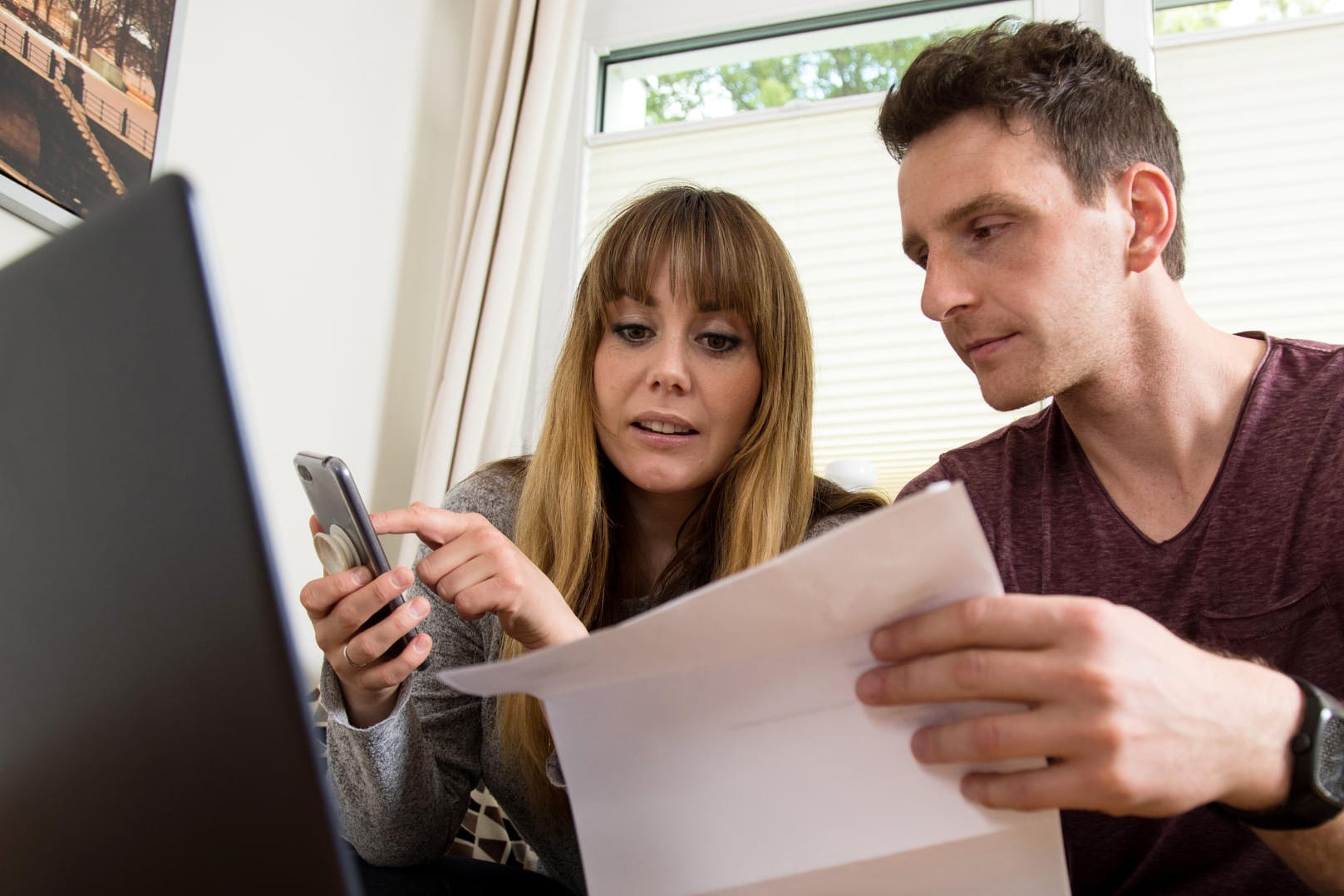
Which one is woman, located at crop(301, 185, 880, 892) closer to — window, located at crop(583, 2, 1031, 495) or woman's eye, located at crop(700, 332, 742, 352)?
woman's eye, located at crop(700, 332, 742, 352)

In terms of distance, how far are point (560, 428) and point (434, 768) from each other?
0.48m

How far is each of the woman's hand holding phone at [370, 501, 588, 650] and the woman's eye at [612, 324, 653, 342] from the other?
552 millimetres

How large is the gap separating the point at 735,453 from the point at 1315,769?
84 centimetres

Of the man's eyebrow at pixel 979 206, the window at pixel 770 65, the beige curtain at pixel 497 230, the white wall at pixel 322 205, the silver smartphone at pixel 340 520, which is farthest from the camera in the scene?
the window at pixel 770 65

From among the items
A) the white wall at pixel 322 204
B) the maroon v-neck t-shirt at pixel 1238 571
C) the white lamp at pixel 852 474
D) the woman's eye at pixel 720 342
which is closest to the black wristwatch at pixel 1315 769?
the maroon v-neck t-shirt at pixel 1238 571

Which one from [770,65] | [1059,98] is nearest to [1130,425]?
[1059,98]

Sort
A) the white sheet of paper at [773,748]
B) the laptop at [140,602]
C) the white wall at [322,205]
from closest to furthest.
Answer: the laptop at [140,602], the white sheet of paper at [773,748], the white wall at [322,205]

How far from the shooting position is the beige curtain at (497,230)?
2.22m

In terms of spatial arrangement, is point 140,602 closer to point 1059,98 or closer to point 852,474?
point 1059,98

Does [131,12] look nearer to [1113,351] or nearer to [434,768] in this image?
[434,768]

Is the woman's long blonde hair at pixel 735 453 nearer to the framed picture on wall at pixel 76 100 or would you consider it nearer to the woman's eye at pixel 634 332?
the woman's eye at pixel 634 332

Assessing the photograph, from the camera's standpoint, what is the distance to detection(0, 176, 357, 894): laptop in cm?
31

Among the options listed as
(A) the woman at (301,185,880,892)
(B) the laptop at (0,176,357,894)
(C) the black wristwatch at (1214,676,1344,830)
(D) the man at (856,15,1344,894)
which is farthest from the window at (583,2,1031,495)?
(B) the laptop at (0,176,357,894)

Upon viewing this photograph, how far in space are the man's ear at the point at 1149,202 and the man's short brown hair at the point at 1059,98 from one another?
0.02m
